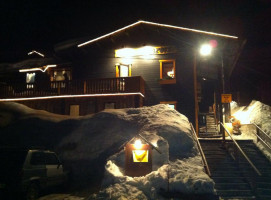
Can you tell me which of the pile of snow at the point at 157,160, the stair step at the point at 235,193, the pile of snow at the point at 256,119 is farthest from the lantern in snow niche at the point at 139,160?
the pile of snow at the point at 256,119

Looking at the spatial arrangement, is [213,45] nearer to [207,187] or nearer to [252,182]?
[252,182]

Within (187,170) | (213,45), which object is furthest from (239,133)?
(187,170)

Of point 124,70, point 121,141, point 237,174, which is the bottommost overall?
point 237,174

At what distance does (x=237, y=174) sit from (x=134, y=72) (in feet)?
40.2

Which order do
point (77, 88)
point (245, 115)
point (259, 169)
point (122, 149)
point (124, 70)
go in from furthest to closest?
point (124, 70), point (77, 88), point (245, 115), point (122, 149), point (259, 169)

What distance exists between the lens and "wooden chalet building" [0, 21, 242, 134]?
64.8ft

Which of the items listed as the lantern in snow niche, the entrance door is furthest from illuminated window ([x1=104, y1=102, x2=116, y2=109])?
the lantern in snow niche

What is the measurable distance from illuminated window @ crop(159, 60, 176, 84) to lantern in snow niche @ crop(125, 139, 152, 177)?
35.8ft

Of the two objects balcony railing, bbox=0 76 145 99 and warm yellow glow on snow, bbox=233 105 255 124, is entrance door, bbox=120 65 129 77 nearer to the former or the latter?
balcony railing, bbox=0 76 145 99

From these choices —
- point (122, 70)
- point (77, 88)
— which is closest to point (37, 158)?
point (77, 88)

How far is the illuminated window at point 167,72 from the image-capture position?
20.1 m

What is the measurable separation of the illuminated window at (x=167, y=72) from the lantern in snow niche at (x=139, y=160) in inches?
430

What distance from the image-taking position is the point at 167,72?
67.8ft

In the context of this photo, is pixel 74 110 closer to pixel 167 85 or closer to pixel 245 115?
pixel 167 85
